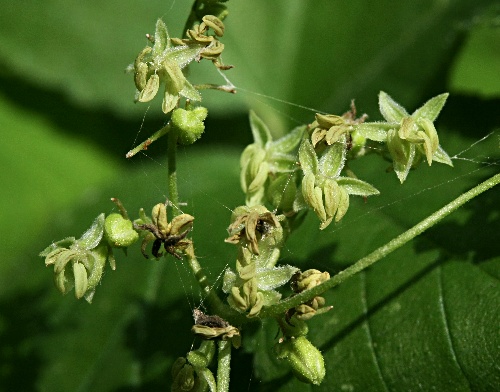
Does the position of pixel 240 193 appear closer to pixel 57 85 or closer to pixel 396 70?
pixel 396 70

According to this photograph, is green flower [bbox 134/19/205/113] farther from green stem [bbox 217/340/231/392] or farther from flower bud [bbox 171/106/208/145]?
green stem [bbox 217/340/231/392]

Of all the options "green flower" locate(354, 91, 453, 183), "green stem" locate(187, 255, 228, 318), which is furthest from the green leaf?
"green stem" locate(187, 255, 228, 318)

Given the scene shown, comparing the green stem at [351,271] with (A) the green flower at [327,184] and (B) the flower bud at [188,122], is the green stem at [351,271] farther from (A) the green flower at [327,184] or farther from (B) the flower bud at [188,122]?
(B) the flower bud at [188,122]

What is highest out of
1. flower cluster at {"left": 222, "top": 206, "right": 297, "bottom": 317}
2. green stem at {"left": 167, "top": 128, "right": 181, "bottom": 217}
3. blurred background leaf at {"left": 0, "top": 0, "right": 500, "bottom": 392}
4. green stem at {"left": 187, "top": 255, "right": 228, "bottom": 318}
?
green stem at {"left": 167, "top": 128, "right": 181, "bottom": 217}

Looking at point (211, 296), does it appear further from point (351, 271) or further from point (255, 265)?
point (351, 271)

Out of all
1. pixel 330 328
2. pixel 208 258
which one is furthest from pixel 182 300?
pixel 330 328

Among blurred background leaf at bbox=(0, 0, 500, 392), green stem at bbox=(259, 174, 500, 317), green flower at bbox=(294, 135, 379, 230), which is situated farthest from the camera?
blurred background leaf at bbox=(0, 0, 500, 392)

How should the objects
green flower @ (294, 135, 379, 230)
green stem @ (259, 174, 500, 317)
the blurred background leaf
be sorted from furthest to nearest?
the blurred background leaf
green flower @ (294, 135, 379, 230)
green stem @ (259, 174, 500, 317)
